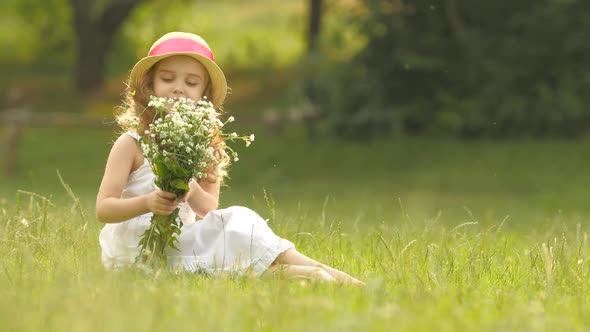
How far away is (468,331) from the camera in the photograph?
3.06 metres

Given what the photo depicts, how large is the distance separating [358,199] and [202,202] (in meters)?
8.60

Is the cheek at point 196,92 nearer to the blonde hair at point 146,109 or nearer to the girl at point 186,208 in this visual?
the girl at point 186,208

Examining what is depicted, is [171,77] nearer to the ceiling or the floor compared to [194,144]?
nearer to the ceiling

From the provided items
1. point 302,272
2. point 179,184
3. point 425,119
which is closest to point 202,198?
point 179,184

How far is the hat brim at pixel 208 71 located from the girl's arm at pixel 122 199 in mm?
306

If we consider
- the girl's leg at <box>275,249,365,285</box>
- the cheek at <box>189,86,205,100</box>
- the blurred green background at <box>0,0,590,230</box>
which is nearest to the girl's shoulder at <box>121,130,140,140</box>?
the cheek at <box>189,86,205,100</box>

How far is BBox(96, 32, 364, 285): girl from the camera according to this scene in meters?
4.51

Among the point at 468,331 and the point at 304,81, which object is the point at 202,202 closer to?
the point at 468,331

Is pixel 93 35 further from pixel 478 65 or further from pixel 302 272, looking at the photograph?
pixel 302 272

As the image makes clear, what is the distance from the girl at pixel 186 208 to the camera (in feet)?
14.8

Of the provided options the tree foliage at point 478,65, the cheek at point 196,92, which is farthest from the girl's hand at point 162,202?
the tree foliage at point 478,65

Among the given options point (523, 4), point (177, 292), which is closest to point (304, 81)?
point (523, 4)

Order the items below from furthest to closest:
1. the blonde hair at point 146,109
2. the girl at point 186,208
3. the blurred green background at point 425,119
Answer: the blurred green background at point 425,119, the blonde hair at point 146,109, the girl at point 186,208

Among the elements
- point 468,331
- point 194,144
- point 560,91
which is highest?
point 560,91
